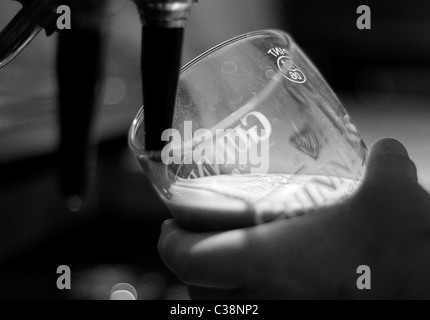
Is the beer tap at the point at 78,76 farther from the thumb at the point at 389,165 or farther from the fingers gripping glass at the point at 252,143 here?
the thumb at the point at 389,165

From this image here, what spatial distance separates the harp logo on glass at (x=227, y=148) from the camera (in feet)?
1.55

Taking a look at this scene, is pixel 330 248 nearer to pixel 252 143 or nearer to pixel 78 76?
pixel 252 143

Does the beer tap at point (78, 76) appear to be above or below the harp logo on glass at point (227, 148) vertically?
above

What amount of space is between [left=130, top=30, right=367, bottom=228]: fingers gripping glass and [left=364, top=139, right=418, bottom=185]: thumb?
2 cm

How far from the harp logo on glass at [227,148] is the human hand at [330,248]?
0.05m

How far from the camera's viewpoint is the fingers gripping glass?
1.52ft

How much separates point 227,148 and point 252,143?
20 mm

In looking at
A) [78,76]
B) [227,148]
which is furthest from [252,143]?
[78,76]

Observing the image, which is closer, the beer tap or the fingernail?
the beer tap

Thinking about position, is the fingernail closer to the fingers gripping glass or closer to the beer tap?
the fingers gripping glass

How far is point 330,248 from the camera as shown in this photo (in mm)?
463

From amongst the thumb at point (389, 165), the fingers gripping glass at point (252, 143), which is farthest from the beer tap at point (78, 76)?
the thumb at point (389, 165)

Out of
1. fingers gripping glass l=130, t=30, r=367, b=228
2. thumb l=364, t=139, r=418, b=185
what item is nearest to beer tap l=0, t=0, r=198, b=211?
fingers gripping glass l=130, t=30, r=367, b=228
